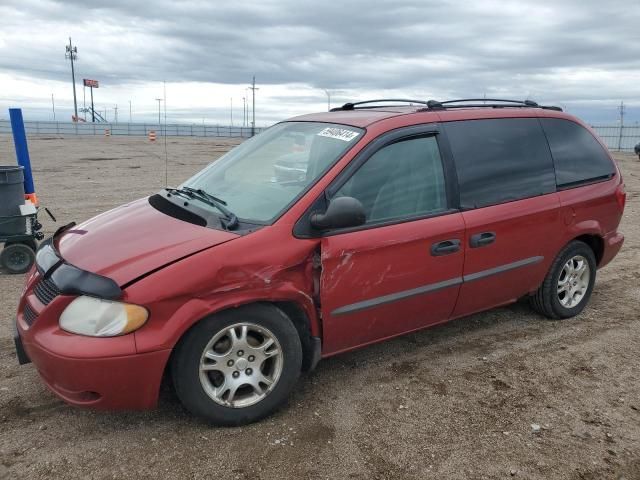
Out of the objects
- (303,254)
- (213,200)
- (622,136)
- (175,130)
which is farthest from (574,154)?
(175,130)

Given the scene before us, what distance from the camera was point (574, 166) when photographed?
448 centimetres

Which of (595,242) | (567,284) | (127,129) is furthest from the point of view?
(127,129)

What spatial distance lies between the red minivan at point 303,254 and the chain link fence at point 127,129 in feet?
161

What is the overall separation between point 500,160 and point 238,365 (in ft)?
7.89

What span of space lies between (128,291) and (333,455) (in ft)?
4.37

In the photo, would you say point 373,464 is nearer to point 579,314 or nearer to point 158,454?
point 158,454

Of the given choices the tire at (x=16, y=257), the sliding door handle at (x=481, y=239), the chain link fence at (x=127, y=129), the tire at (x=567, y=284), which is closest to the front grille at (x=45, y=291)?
the sliding door handle at (x=481, y=239)

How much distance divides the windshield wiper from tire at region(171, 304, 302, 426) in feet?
1.63

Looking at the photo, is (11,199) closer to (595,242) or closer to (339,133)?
(339,133)

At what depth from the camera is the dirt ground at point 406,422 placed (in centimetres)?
274

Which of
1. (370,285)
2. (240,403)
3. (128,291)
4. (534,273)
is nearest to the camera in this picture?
(128,291)

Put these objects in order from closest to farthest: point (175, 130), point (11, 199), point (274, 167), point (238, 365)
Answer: point (238, 365) < point (274, 167) < point (11, 199) < point (175, 130)

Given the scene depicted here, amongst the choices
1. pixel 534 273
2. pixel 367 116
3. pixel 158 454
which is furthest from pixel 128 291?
pixel 534 273

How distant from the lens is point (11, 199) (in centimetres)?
590
